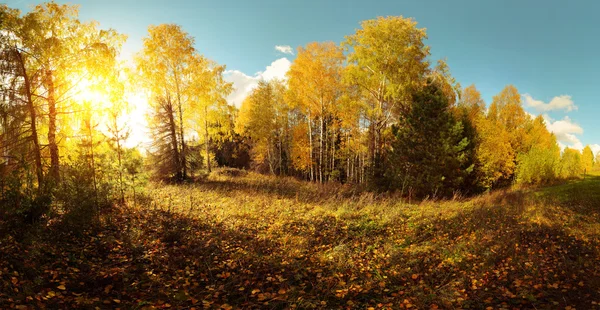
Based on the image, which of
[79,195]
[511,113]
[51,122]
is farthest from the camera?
[511,113]

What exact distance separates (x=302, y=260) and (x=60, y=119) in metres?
8.72

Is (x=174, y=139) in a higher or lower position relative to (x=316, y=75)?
lower

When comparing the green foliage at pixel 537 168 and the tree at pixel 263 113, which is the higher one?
the tree at pixel 263 113

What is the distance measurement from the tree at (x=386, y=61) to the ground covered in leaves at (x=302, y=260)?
755cm

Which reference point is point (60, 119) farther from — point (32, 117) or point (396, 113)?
point (396, 113)

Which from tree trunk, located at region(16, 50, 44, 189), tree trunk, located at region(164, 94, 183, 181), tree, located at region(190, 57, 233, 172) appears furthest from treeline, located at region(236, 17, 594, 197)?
tree trunk, located at region(16, 50, 44, 189)

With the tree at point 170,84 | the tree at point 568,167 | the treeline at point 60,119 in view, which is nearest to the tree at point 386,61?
the tree at point 170,84

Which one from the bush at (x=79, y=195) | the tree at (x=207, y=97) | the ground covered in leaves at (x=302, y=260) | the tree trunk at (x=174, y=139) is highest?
the tree at (x=207, y=97)

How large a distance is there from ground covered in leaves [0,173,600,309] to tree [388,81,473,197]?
14.5 ft

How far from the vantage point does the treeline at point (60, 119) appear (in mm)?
6363

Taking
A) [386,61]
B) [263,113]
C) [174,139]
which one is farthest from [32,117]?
[263,113]

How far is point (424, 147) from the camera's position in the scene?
14320 millimetres

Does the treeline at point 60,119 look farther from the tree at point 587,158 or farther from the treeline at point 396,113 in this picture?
the tree at point 587,158

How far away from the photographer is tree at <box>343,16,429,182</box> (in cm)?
1454
